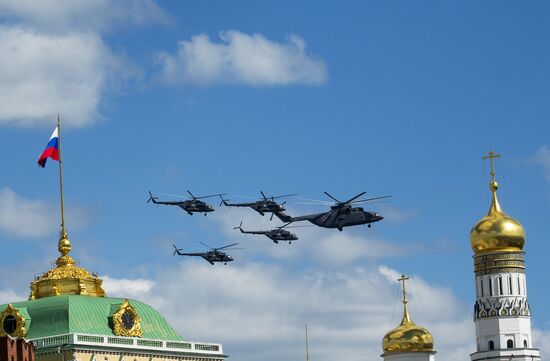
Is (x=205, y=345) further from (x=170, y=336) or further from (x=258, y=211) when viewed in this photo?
(x=258, y=211)

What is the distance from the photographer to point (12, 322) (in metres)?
168

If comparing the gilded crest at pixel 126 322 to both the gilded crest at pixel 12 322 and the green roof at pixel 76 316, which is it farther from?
the gilded crest at pixel 12 322

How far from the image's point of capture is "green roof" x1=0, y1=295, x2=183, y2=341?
167 meters

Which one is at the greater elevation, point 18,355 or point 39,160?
point 39,160

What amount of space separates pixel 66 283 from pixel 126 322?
24.6 feet

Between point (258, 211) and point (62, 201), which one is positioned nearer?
point (258, 211)

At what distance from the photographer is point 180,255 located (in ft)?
589

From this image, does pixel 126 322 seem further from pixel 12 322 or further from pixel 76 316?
pixel 12 322

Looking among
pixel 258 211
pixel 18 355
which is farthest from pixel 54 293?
pixel 18 355

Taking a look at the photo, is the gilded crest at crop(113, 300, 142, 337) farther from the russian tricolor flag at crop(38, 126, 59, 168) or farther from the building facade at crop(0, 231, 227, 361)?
the russian tricolor flag at crop(38, 126, 59, 168)

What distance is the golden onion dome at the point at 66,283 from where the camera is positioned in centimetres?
17375

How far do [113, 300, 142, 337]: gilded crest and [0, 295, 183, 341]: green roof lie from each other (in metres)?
0.70

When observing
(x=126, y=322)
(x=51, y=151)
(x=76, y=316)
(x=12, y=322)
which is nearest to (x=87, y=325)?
(x=76, y=316)

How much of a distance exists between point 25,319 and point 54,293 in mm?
5846
